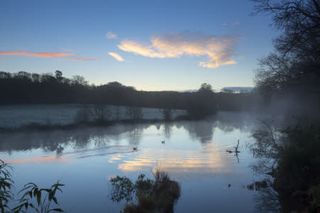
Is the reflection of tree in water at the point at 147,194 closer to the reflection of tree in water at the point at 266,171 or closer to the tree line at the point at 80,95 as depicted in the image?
the reflection of tree in water at the point at 266,171

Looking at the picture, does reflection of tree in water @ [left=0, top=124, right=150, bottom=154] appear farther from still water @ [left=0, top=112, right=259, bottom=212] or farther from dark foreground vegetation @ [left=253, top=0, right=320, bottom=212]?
dark foreground vegetation @ [left=253, top=0, right=320, bottom=212]

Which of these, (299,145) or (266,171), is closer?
(299,145)

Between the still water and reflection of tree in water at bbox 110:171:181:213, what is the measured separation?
0.44 meters

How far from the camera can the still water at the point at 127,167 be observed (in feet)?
53.0

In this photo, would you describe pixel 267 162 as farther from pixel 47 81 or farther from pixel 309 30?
pixel 47 81

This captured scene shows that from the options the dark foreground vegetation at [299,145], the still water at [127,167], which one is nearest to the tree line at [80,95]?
the still water at [127,167]

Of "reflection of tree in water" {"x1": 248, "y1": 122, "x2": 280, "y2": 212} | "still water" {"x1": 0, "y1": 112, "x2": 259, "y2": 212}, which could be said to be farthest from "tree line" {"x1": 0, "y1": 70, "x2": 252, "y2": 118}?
"reflection of tree in water" {"x1": 248, "y1": 122, "x2": 280, "y2": 212}

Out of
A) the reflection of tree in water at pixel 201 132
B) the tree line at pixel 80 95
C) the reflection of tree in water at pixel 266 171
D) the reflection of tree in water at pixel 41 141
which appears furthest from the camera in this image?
the tree line at pixel 80 95


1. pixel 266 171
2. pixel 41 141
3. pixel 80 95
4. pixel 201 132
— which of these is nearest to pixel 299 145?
pixel 266 171

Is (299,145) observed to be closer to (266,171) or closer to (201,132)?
(266,171)

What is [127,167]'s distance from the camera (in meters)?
25.2

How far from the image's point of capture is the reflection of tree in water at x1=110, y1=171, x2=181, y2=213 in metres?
13.5

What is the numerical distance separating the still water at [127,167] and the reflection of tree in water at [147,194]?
444mm

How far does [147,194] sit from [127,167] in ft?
34.1
